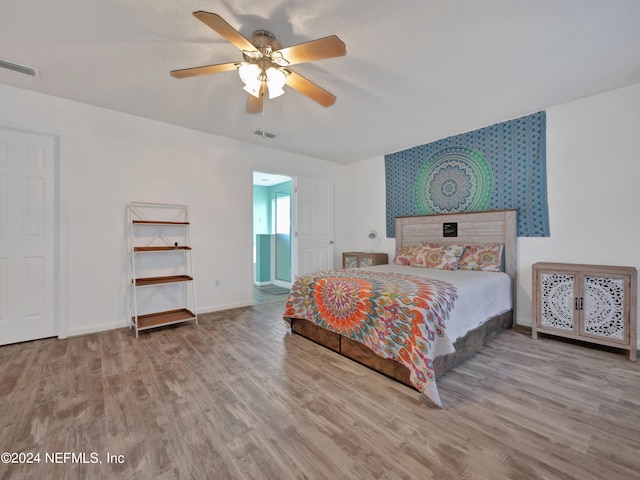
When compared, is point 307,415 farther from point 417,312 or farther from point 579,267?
point 579,267

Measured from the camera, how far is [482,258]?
11.2ft

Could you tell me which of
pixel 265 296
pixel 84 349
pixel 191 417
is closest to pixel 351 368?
pixel 191 417

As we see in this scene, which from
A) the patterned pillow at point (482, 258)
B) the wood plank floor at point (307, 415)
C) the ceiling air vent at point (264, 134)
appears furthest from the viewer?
the ceiling air vent at point (264, 134)

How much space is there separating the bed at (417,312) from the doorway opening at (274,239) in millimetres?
3010

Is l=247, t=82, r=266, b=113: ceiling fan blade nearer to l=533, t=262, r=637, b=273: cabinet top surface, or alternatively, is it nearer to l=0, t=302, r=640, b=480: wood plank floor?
l=0, t=302, r=640, b=480: wood plank floor

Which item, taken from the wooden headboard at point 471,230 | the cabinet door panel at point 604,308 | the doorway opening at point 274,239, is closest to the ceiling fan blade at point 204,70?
the wooden headboard at point 471,230

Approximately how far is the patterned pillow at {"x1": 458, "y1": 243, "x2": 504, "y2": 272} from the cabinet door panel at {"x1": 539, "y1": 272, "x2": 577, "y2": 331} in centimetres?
49

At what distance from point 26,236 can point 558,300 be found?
5316 mm

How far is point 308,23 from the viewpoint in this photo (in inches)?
72.6

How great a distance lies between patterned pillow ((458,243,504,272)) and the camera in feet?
10.9

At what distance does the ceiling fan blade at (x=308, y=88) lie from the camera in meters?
2.07

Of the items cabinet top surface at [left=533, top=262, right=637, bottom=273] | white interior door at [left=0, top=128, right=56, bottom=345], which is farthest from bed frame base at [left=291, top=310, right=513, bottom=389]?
white interior door at [left=0, top=128, right=56, bottom=345]

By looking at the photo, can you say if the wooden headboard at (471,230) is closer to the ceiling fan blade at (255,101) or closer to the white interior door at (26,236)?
the ceiling fan blade at (255,101)

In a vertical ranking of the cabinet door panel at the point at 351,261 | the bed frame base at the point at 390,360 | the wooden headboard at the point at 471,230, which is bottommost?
the bed frame base at the point at 390,360
